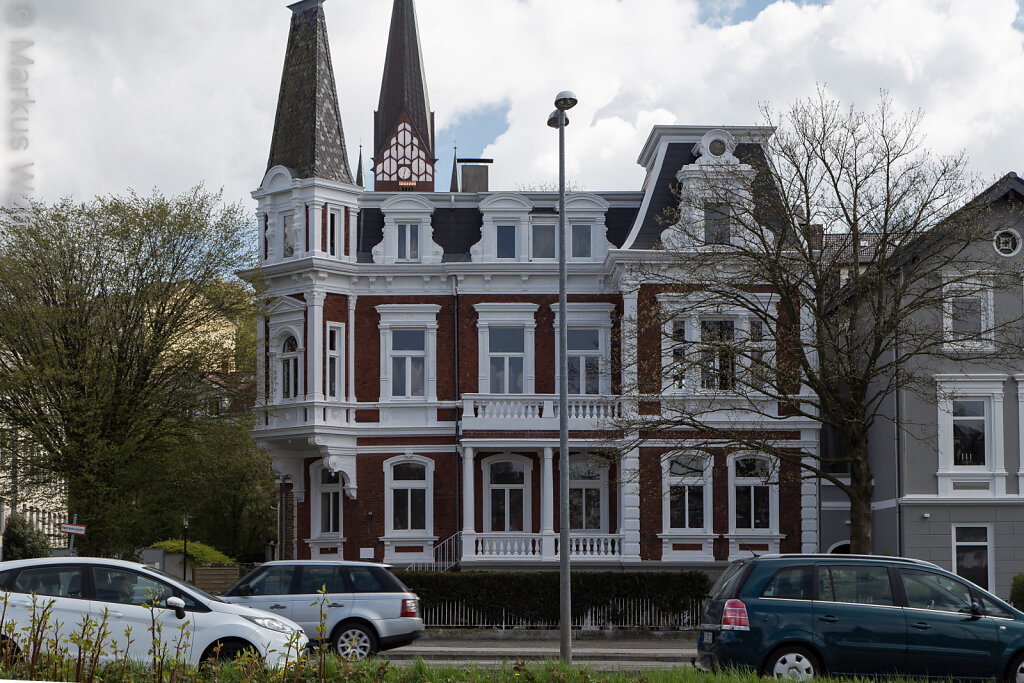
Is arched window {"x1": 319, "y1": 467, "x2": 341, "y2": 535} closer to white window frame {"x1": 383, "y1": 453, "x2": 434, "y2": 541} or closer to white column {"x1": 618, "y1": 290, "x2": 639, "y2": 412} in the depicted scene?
white window frame {"x1": 383, "y1": 453, "x2": 434, "y2": 541}

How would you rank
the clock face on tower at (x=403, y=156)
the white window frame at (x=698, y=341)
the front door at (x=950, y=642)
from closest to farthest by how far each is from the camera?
the front door at (x=950, y=642) → the white window frame at (x=698, y=341) → the clock face on tower at (x=403, y=156)

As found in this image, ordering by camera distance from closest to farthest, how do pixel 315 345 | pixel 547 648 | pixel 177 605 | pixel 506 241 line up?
pixel 177 605 < pixel 547 648 < pixel 315 345 < pixel 506 241

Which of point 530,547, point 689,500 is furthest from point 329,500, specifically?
point 689,500

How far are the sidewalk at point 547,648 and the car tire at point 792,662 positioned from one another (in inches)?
206

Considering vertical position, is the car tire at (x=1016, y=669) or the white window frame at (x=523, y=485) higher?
the white window frame at (x=523, y=485)

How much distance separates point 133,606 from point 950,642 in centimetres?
983

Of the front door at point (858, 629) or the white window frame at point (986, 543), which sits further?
the white window frame at point (986, 543)

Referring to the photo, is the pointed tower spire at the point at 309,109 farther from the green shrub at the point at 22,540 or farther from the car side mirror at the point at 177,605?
the car side mirror at the point at 177,605

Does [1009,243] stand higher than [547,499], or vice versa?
[1009,243]

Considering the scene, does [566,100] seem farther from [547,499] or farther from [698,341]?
[547,499]

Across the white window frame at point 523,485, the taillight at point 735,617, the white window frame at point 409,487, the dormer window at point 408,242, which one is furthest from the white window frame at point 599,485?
the taillight at point 735,617

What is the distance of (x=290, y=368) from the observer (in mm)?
37156

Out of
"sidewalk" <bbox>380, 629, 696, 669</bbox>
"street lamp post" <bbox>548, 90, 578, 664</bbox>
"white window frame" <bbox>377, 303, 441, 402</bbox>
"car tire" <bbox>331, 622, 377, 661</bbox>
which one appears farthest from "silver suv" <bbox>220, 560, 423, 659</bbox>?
"white window frame" <bbox>377, 303, 441, 402</bbox>

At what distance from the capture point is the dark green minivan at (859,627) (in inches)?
593
